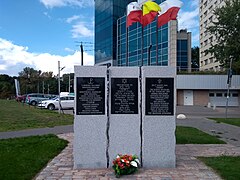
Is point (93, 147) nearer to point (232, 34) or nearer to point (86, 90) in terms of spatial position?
point (86, 90)

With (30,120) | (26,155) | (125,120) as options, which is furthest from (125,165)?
(30,120)

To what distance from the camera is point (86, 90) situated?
6.33 metres

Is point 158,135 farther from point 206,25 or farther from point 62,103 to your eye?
point 206,25

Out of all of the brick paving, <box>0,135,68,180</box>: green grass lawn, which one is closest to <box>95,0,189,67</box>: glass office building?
<box>0,135,68,180</box>: green grass lawn

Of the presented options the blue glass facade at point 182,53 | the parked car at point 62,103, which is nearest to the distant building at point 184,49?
the blue glass facade at point 182,53

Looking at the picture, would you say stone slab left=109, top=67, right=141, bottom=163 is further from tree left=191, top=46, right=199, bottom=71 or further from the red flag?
tree left=191, top=46, right=199, bottom=71

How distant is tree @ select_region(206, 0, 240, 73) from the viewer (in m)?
24.0

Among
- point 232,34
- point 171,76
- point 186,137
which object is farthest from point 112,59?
point 171,76

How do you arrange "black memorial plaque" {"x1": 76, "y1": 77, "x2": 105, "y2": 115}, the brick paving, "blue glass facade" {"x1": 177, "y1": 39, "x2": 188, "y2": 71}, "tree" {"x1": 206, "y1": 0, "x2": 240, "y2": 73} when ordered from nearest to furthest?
1. the brick paving
2. "black memorial plaque" {"x1": 76, "y1": 77, "x2": 105, "y2": 115}
3. "tree" {"x1": 206, "y1": 0, "x2": 240, "y2": 73}
4. "blue glass facade" {"x1": 177, "y1": 39, "x2": 188, "y2": 71}

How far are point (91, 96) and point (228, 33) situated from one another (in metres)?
22.3

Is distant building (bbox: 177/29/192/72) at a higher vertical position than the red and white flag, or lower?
higher

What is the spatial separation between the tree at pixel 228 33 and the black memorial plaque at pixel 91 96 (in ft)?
65.9

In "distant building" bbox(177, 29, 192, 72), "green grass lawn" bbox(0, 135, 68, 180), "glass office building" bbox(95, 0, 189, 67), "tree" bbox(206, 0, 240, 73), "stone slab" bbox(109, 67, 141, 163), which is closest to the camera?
"green grass lawn" bbox(0, 135, 68, 180)

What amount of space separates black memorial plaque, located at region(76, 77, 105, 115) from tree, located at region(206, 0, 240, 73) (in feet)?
65.9
